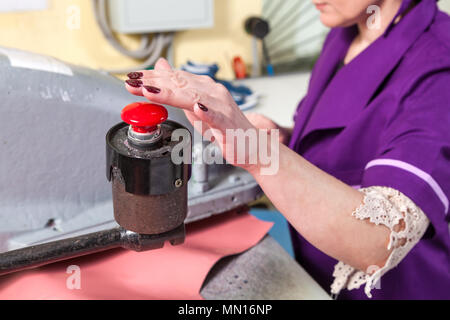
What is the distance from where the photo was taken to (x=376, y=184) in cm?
66

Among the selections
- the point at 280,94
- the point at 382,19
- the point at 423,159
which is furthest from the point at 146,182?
the point at 280,94

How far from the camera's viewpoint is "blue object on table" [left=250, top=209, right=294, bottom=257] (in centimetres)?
131

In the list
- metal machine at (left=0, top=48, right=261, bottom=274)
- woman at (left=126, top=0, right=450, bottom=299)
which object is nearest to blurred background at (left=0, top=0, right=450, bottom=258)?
metal machine at (left=0, top=48, right=261, bottom=274)

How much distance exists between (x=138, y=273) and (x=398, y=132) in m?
0.43

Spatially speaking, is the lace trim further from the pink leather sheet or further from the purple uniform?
the pink leather sheet

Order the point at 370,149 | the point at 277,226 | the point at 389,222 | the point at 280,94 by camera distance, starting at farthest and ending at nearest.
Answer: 1. the point at 280,94
2. the point at 277,226
3. the point at 370,149
4. the point at 389,222

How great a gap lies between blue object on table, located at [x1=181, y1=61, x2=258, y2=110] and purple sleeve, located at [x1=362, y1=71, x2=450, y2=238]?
68 cm

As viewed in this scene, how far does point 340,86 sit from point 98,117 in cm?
45

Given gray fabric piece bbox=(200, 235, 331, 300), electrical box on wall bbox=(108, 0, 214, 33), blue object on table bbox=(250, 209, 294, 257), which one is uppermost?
electrical box on wall bbox=(108, 0, 214, 33)

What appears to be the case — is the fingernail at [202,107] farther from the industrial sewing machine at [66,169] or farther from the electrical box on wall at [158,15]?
the electrical box on wall at [158,15]

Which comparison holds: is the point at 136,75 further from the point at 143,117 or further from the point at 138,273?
the point at 138,273

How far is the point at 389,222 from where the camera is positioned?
607 mm
